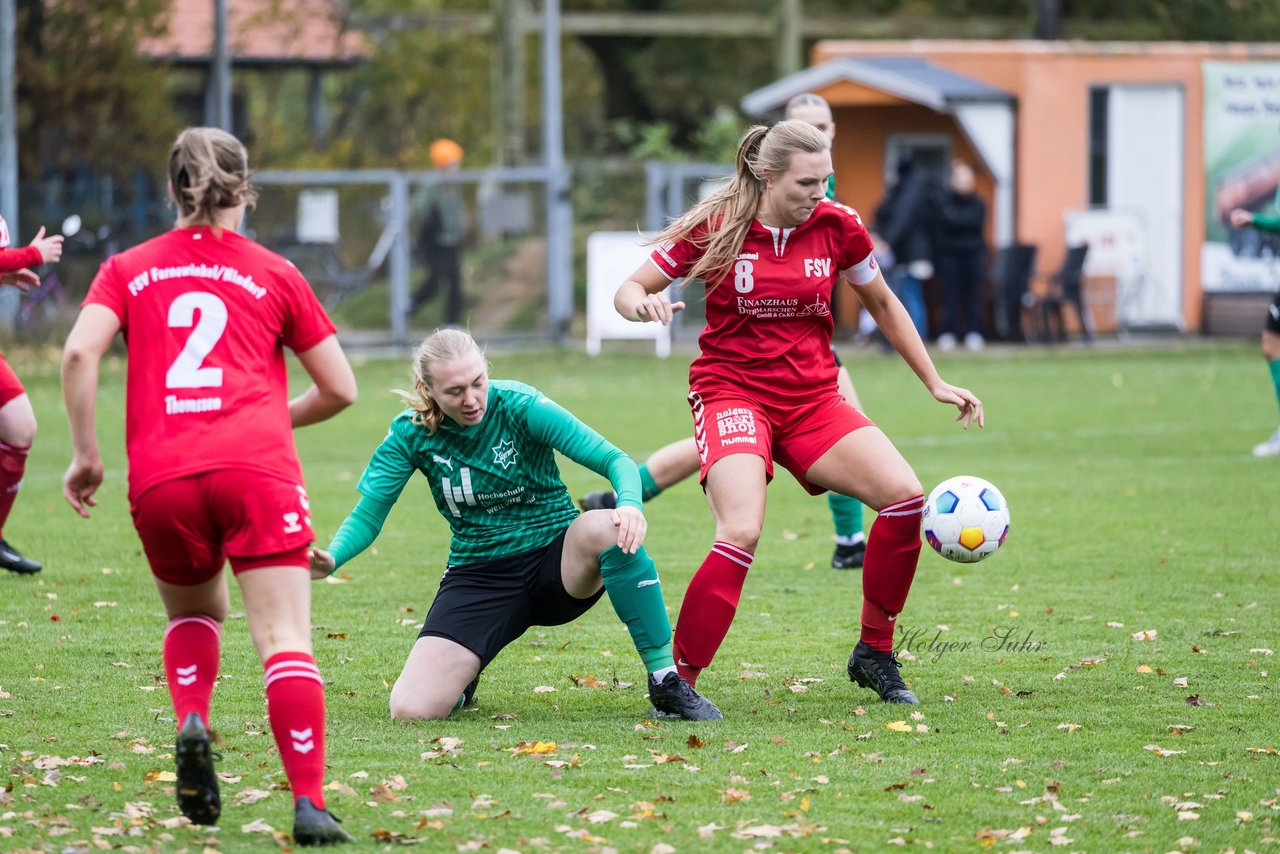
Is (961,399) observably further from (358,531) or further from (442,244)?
(442,244)

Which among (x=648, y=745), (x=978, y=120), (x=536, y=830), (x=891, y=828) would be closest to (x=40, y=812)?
(x=536, y=830)

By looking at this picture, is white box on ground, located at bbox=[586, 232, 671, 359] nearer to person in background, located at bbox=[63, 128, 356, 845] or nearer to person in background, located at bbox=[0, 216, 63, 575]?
person in background, located at bbox=[0, 216, 63, 575]

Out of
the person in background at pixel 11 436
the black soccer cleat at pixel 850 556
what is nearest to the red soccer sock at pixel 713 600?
the black soccer cleat at pixel 850 556

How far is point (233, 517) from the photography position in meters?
4.37

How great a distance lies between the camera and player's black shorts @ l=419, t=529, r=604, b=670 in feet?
19.8

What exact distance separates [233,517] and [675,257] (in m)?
2.14

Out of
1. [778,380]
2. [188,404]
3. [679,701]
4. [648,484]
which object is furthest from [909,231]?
[188,404]

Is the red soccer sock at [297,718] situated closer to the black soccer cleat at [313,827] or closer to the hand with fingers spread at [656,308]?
the black soccer cleat at [313,827]

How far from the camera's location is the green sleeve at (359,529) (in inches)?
219

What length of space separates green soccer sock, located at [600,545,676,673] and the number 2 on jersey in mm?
1822

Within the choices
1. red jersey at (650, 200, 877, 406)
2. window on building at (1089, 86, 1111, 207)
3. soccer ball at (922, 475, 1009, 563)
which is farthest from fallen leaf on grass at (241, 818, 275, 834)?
window on building at (1089, 86, 1111, 207)

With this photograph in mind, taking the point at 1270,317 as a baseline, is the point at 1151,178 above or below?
above

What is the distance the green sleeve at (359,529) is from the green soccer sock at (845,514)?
343 cm

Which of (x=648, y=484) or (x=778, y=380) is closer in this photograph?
(x=778, y=380)
